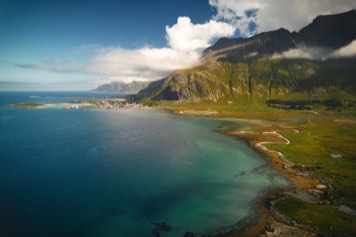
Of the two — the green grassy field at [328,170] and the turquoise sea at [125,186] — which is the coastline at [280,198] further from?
the turquoise sea at [125,186]

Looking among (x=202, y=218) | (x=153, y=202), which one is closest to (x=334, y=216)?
(x=202, y=218)

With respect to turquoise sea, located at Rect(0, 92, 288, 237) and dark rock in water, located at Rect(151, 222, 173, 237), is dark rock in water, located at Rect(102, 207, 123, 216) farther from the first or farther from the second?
dark rock in water, located at Rect(151, 222, 173, 237)

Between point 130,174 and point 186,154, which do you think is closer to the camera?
point 130,174

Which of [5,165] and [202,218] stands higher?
A: [5,165]

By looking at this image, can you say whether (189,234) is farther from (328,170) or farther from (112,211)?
(328,170)

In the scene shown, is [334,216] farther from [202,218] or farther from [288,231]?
[202,218]
